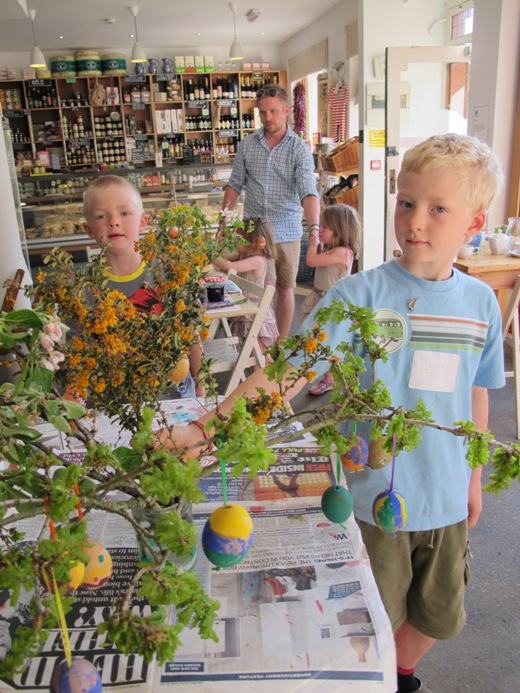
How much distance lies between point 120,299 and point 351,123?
7.69m

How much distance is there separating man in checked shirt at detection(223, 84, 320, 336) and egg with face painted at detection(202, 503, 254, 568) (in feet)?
10.2

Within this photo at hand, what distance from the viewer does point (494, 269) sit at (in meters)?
3.39

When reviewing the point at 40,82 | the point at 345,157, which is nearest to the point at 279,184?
the point at 345,157

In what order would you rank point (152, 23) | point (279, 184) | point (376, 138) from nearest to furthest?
point (279, 184)
point (376, 138)
point (152, 23)

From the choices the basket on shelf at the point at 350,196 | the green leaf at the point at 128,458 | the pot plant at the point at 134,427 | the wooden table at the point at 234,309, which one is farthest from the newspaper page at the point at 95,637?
the basket on shelf at the point at 350,196

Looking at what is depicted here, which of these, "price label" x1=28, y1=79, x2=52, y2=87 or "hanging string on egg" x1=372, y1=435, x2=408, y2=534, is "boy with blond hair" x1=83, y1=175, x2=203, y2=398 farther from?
"price label" x1=28, y1=79, x2=52, y2=87

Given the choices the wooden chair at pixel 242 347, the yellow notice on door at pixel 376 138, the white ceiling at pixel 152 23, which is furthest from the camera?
the white ceiling at pixel 152 23

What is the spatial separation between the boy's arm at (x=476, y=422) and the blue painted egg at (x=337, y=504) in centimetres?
44

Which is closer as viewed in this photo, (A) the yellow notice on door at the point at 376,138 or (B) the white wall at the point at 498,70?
(B) the white wall at the point at 498,70

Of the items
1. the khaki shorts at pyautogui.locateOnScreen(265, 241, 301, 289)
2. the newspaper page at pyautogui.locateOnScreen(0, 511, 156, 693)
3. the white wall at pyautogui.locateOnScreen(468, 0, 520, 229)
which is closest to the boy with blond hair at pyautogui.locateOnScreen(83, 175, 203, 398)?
the newspaper page at pyautogui.locateOnScreen(0, 511, 156, 693)

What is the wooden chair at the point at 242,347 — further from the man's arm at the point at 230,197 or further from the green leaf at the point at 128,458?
the green leaf at the point at 128,458

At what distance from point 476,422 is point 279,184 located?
3060 millimetres

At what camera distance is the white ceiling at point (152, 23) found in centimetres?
707

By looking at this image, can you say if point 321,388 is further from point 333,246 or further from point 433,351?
point 433,351
